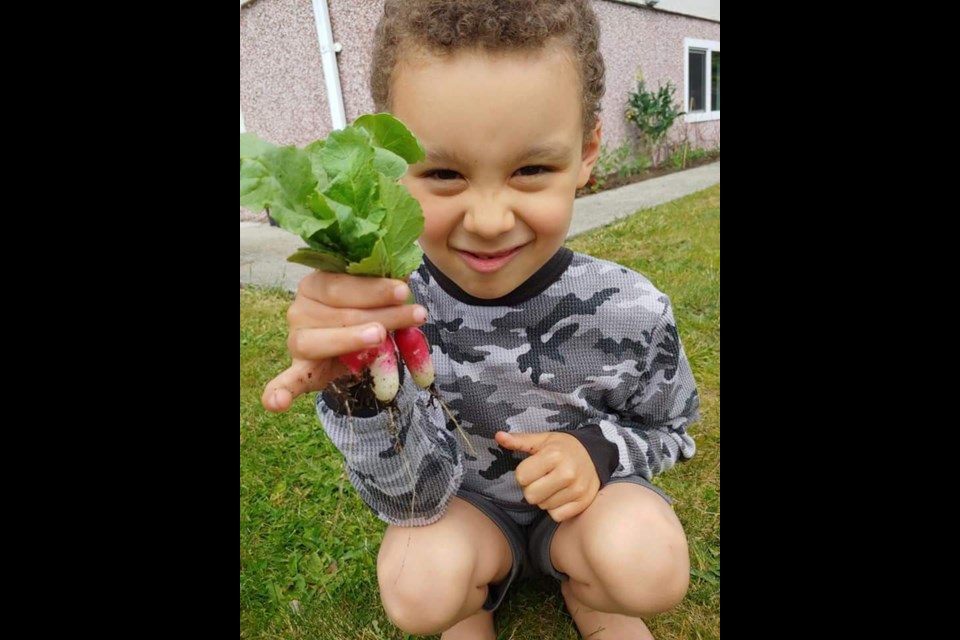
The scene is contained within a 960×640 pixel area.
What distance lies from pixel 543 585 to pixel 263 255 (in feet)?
12.7

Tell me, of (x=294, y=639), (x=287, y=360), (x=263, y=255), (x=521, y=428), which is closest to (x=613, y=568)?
(x=521, y=428)

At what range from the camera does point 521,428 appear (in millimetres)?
1475

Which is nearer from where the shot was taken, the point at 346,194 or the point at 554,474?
the point at 346,194

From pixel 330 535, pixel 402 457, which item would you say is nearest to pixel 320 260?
pixel 402 457

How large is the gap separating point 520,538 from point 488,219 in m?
0.80

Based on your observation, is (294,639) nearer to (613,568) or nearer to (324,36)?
(613,568)

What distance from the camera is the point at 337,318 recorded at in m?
0.97

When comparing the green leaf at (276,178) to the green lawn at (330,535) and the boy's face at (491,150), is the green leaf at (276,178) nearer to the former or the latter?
the boy's face at (491,150)

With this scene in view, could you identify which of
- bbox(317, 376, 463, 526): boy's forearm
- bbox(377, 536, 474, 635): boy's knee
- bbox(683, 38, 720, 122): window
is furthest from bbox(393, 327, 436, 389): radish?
bbox(683, 38, 720, 122): window

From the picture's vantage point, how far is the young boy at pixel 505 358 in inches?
42.7

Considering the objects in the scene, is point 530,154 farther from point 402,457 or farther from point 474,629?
point 474,629

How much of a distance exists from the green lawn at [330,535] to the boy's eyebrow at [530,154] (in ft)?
3.55

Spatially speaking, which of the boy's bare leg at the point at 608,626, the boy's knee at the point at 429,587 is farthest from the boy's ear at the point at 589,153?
the boy's bare leg at the point at 608,626

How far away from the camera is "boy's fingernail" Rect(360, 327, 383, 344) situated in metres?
0.92
